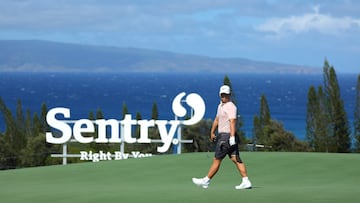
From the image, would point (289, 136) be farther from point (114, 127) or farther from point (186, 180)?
point (186, 180)

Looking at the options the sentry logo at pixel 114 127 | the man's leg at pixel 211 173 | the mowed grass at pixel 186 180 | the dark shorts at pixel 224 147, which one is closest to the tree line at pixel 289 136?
the sentry logo at pixel 114 127

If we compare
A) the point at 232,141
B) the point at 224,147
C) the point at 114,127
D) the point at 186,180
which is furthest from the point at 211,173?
the point at 114,127

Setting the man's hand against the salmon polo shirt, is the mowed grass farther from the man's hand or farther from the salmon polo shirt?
the salmon polo shirt

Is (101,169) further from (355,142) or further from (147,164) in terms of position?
(355,142)

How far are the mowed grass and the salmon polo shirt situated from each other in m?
1.11

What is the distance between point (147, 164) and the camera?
21.5 m

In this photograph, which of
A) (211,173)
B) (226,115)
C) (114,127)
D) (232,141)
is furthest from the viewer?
(114,127)

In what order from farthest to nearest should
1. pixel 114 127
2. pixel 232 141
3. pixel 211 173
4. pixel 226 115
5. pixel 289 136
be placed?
pixel 289 136 → pixel 114 127 → pixel 211 173 → pixel 226 115 → pixel 232 141

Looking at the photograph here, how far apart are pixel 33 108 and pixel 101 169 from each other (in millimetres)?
157668

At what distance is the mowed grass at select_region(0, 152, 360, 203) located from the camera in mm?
13117

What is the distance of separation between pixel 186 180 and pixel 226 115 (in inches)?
194

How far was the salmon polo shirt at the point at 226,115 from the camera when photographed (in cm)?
1367

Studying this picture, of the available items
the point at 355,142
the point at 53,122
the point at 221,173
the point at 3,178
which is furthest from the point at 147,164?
the point at 355,142

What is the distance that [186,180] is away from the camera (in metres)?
18.4
